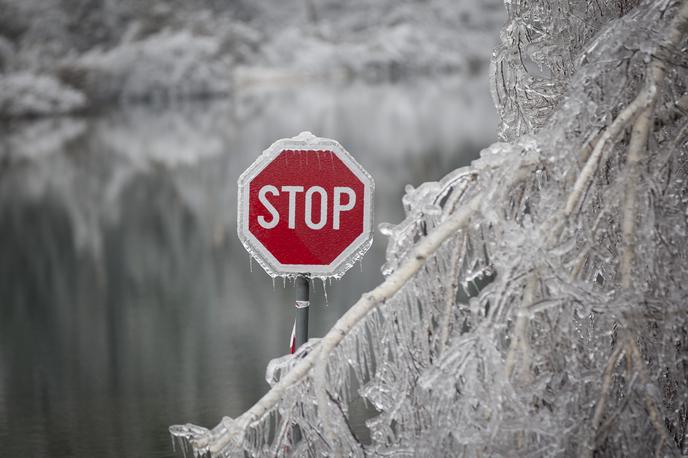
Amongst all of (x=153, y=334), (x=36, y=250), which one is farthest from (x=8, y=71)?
(x=153, y=334)

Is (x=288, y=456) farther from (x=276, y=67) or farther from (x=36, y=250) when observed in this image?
(x=276, y=67)

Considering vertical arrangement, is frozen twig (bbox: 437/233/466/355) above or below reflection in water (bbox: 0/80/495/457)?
above

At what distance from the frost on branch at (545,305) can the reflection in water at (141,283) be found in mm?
3136

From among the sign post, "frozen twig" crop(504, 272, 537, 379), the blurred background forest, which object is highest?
the sign post

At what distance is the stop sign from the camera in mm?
3494

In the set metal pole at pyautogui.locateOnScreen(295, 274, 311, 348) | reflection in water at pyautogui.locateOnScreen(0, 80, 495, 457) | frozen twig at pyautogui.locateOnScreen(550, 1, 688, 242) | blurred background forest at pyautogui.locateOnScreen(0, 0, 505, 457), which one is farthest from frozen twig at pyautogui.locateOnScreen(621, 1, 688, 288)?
reflection in water at pyautogui.locateOnScreen(0, 80, 495, 457)

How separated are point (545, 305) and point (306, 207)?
32.8 inches

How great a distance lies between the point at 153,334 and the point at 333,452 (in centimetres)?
→ 684

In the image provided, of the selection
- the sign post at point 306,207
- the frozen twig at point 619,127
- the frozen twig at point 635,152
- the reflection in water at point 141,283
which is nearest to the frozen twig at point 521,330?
the frozen twig at point 619,127

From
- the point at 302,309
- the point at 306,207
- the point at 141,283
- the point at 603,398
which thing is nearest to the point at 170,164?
the point at 141,283

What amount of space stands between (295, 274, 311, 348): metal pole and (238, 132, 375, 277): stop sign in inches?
3.3

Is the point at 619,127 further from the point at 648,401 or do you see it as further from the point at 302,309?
the point at 302,309

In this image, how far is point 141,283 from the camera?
41.5 feet

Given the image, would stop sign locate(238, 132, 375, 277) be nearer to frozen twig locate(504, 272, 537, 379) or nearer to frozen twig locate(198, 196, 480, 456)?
frozen twig locate(198, 196, 480, 456)
